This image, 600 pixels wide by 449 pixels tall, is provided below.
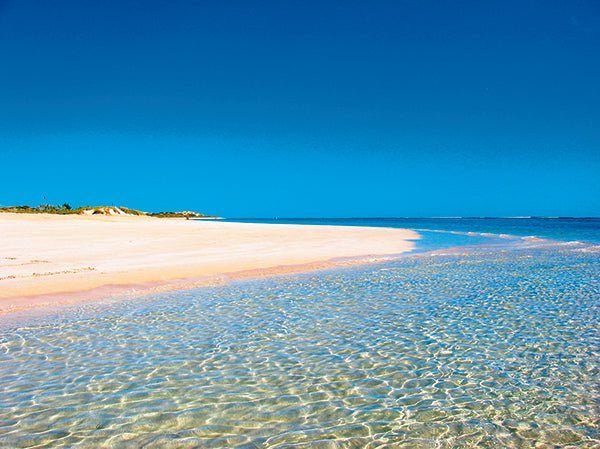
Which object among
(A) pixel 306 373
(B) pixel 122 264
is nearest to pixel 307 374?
(A) pixel 306 373

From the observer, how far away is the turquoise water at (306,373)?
4879 mm

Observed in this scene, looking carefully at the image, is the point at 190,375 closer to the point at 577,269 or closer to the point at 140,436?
the point at 140,436

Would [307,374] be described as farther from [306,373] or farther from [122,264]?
[122,264]

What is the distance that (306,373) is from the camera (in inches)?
260

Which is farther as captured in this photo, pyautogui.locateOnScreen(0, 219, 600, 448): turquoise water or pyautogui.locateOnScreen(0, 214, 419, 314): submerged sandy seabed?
pyautogui.locateOnScreen(0, 214, 419, 314): submerged sandy seabed

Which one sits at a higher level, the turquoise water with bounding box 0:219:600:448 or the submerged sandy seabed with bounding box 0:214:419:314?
the submerged sandy seabed with bounding box 0:214:419:314

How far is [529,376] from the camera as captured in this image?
6.39 meters

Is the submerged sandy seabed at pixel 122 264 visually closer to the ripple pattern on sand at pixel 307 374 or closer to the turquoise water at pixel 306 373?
the turquoise water at pixel 306 373

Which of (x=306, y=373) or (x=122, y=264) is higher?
(x=122, y=264)

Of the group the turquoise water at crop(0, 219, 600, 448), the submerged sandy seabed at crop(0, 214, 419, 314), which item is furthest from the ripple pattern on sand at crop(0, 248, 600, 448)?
the submerged sandy seabed at crop(0, 214, 419, 314)

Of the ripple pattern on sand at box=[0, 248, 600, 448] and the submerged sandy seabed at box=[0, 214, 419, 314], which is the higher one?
the submerged sandy seabed at box=[0, 214, 419, 314]

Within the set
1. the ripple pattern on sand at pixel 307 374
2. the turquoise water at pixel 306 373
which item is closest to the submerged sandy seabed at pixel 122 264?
the turquoise water at pixel 306 373

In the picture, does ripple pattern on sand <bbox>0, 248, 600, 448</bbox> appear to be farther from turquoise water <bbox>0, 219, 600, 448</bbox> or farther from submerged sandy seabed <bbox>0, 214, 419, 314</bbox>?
submerged sandy seabed <bbox>0, 214, 419, 314</bbox>

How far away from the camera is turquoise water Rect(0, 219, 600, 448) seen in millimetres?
4879
